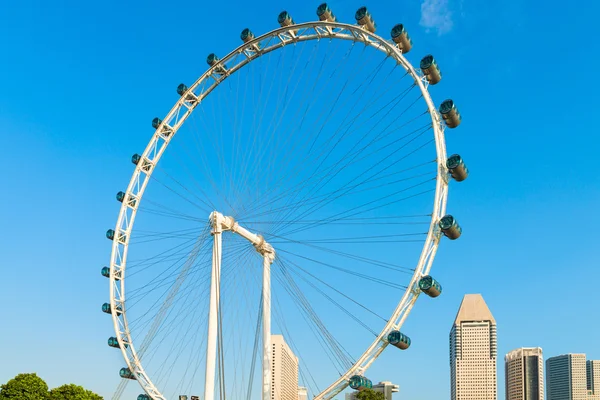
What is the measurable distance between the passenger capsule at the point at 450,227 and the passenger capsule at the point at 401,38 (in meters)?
11.1

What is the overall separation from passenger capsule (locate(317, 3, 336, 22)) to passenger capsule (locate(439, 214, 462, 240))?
52.6ft

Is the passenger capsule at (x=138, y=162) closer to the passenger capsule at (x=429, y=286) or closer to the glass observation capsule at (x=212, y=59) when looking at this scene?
the glass observation capsule at (x=212, y=59)

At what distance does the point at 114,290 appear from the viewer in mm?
59062

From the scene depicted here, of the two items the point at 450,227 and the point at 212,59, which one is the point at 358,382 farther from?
the point at 212,59

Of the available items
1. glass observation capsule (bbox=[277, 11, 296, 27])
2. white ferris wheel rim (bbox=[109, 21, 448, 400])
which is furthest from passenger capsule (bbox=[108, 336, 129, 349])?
glass observation capsule (bbox=[277, 11, 296, 27])

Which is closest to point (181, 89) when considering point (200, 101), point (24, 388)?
point (200, 101)

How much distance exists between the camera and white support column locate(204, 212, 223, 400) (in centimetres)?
4600

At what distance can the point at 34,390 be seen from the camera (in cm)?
6638

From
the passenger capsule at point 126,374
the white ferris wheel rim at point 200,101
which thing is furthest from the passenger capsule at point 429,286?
the passenger capsule at point 126,374

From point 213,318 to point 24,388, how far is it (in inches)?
1099

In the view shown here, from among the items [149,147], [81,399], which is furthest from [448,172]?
[81,399]

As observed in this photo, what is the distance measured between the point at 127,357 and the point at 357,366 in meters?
24.1

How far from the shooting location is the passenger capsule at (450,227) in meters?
39.3

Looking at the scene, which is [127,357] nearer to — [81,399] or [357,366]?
[81,399]
